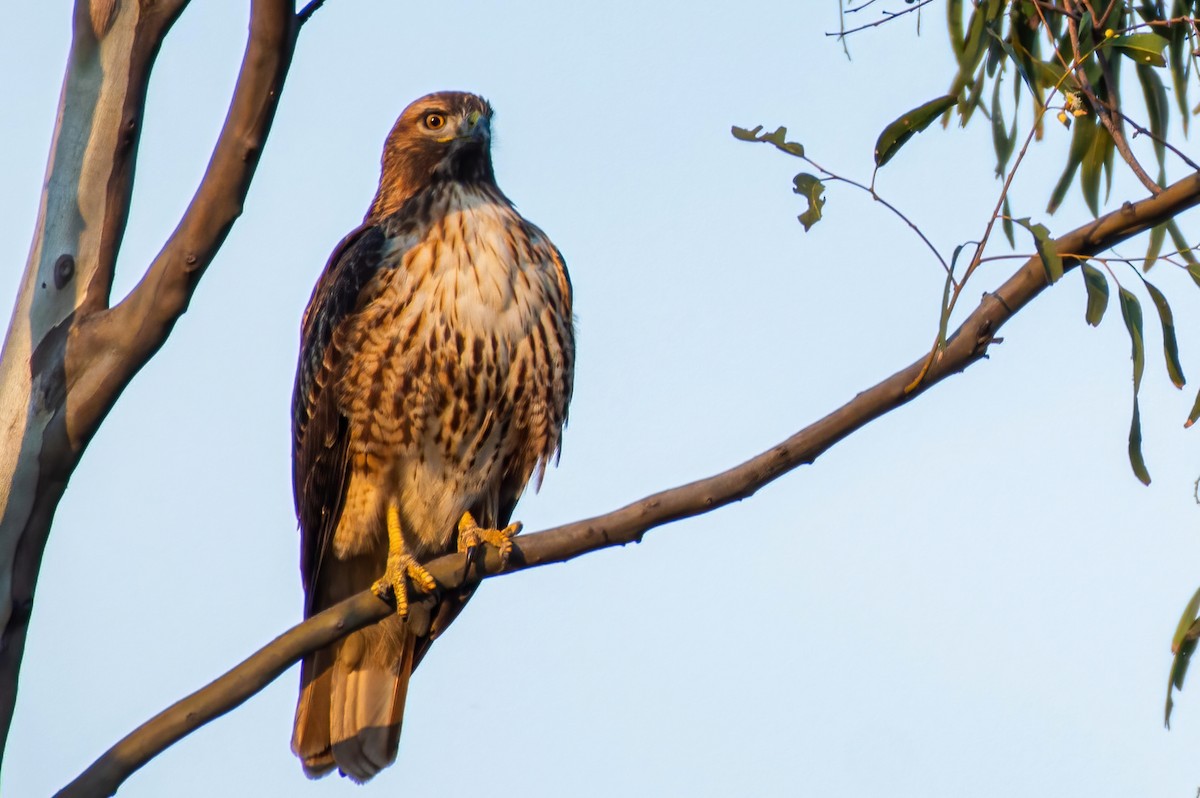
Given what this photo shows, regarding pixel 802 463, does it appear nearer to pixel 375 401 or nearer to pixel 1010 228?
pixel 1010 228

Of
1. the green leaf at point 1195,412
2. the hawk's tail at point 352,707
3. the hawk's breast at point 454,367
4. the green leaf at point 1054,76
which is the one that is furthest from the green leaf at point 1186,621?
the hawk's tail at point 352,707

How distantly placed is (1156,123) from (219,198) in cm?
277

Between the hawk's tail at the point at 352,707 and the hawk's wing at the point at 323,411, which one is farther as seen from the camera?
the hawk's tail at the point at 352,707

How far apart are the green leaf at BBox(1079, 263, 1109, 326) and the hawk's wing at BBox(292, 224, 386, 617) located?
2240 mm

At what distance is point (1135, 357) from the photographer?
10.3ft

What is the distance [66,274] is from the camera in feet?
10.3

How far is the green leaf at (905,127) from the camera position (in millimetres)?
2977

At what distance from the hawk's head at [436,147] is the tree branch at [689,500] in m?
2.00

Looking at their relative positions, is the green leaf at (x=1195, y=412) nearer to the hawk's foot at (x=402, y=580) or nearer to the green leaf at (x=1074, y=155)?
the green leaf at (x=1074, y=155)

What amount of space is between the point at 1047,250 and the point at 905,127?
542 mm

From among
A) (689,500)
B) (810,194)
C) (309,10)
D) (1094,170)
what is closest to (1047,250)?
(810,194)

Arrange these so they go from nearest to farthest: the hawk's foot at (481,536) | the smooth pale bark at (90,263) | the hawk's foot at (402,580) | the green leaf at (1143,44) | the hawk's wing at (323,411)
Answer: the smooth pale bark at (90,263) → the green leaf at (1143,44) → the hawk's foot at (481,536) → the hawk's foot at (402,580) → the hawk's wing at (323,411)

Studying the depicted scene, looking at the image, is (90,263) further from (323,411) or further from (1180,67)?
(1180,67)

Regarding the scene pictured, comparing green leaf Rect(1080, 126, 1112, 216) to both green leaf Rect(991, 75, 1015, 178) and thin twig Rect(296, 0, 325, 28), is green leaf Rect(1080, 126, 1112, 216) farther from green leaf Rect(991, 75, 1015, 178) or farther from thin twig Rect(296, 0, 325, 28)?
thin twig Rect(296, 0, 325, 28)
